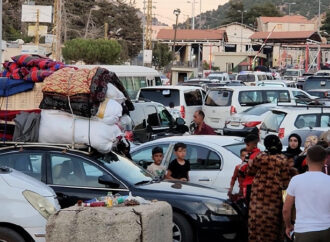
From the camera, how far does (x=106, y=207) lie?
7500mm

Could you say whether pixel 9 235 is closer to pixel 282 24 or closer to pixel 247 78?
pixel 247 78

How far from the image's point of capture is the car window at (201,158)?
12.1m

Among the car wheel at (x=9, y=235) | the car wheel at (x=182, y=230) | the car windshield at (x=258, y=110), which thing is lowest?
the car wheel at (x=182, y=230)

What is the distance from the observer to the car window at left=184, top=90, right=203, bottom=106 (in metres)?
26.9

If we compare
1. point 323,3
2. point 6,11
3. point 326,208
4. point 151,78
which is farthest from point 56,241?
point 323,3

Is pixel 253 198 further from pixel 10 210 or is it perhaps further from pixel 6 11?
pixel 6 11

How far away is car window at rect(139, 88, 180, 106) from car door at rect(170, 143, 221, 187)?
13.6 metres

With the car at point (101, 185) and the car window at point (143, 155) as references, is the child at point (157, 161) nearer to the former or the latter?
the car window at point (143, 155)

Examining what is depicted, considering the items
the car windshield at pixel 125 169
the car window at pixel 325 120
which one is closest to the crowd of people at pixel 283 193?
the car windshield at pixel 125 169

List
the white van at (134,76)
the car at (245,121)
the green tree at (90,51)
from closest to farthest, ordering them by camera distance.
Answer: the car at (245,121)
the white van at (134,76)
the green tree at (90,51)

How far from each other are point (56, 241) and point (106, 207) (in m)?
0.56

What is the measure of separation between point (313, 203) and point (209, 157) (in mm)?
4752

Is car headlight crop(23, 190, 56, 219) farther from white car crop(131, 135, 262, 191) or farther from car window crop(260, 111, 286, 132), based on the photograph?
car window crop(260, 111, 286, 132)

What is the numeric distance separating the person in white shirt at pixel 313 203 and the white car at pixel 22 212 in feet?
8.28
